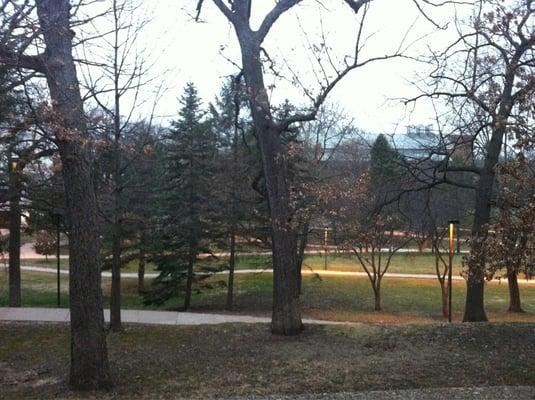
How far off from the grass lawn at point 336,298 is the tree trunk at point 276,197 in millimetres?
12353

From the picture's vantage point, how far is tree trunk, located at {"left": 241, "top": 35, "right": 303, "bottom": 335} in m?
10.2

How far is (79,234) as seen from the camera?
24.1 feet

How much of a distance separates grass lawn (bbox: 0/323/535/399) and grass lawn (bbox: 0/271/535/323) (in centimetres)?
1208

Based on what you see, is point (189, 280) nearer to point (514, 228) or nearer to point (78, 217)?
point (78, 217)

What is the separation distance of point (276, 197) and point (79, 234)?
394cm

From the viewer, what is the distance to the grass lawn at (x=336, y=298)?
23.7 metres

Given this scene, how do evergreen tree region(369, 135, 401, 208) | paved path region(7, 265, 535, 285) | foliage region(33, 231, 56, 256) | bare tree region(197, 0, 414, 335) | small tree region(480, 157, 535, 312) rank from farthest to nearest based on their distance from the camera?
paved path region(7, 265, 535, 285), foliage region(33, 231, 56, 256), evergreen tree region(369, 135, 401, 208), bare tree region(197, 0, 414, 335), small tree region(480, 157, 535, 312)

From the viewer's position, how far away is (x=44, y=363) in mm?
9039

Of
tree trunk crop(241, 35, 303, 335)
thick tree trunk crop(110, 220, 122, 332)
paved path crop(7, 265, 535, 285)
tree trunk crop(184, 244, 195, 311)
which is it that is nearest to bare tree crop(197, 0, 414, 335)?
tree trunk crop(241, 35, 303, 335)

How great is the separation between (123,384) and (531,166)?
5709 millimetres

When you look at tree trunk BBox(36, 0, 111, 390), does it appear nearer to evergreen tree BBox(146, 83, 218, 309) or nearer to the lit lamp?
the lit lamp

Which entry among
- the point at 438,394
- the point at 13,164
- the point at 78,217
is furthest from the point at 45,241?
the point at 438,394

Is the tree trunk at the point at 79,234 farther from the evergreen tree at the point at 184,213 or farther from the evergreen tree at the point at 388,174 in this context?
the evergreen tree at the point at 184,213

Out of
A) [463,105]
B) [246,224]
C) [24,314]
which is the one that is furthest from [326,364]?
[246,224]
